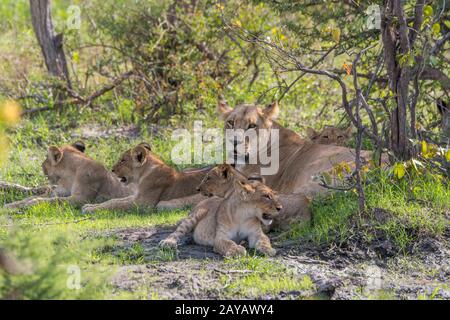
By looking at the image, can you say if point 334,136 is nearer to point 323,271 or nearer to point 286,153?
point 286,153

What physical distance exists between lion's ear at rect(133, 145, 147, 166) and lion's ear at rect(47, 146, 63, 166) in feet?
3.12

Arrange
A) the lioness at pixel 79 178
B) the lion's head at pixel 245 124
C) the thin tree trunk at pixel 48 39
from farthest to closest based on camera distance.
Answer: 1. the thin tree trunk at pixel 48 39
2. the lioness at pixel 79 178
3. the lion's head at pixel 245 124

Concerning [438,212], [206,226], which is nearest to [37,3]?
[206,226]

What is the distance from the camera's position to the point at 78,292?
4.91m

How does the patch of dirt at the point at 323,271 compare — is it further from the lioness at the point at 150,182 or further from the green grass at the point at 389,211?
the lioness at the point at 150,182


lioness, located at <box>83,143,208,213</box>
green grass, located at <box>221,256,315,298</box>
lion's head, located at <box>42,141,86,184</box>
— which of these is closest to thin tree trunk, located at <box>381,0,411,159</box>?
green grass, located at <box>221,256,315,298</box>

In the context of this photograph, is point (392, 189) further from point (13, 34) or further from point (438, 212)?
point (13, 34)

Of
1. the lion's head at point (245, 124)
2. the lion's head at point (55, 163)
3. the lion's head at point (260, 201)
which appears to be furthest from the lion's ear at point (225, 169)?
the lion's head at point (55, 163)

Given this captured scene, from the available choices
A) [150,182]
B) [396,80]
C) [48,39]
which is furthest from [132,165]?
[48,39]

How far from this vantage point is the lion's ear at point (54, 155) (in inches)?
368

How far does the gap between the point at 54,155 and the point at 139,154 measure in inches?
41.1

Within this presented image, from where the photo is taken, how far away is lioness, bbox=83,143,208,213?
8.91 metres

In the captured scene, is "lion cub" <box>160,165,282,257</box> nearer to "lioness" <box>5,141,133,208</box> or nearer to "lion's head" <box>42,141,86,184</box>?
"lioness" <box>5,141,133,208</box>

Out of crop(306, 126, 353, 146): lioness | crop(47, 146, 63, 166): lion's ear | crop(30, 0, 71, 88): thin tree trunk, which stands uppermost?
crop(30, 0, 71, 88): thin tree trunk
